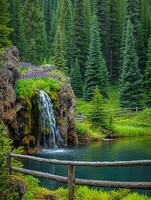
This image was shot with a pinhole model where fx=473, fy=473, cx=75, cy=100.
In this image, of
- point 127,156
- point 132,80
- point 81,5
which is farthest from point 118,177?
point 81,5

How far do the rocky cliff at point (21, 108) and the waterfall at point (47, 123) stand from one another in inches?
15.8

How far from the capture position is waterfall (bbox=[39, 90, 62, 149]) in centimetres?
3494

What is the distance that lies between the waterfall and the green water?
139cm

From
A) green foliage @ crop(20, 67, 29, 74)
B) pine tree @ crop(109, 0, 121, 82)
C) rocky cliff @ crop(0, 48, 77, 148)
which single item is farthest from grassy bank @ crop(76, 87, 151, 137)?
pine tree @ crop(109, 0, 121, 82)

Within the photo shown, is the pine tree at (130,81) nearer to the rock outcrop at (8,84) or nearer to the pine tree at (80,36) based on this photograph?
the pine tree at (80,36)

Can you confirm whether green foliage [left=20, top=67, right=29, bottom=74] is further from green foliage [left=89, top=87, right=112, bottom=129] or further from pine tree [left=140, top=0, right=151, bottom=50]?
pine tree [left=140, top=0, right=151, bottom=50]

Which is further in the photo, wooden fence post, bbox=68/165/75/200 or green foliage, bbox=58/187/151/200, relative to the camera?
green foliage, bbox=58/187/151/200

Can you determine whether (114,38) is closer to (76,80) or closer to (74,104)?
(76,80)

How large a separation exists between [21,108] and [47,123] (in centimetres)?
291

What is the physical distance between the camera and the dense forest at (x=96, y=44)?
6325 centimetres

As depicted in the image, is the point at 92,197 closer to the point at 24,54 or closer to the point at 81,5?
the point at 24,54

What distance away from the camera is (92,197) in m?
14.4

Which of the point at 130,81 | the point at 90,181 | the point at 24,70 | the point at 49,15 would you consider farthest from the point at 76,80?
the point at 90,181

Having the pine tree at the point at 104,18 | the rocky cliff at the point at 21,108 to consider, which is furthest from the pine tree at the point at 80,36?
the rocky cliff at the point at 21,108
